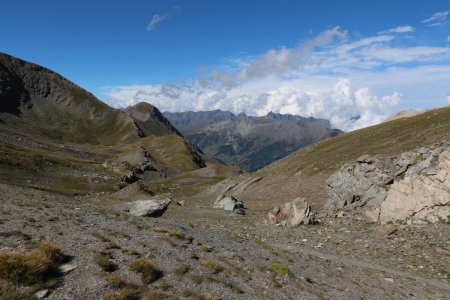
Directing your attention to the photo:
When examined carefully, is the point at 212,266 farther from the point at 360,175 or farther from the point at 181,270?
the point at 360,175

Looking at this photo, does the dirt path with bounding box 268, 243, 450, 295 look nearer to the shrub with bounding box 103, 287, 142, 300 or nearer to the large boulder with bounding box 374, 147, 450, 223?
the large boulder with bounding box 374, 147, 450, 223

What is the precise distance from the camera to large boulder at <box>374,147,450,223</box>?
36.9 meters

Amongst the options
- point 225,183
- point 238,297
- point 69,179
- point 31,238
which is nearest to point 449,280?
point 238,297

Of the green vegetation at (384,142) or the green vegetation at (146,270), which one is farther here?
the green vegetation at (384,142)

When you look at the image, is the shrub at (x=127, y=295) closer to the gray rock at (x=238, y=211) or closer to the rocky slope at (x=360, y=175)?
the rocky slope at (x=360, y=175)

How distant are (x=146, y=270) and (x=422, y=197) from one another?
102 ft

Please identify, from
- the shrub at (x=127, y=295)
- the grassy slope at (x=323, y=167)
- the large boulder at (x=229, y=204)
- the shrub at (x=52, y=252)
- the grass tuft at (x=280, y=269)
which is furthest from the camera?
the grassy slope at (x=323, y=167)

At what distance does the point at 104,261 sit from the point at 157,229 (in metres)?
8.81

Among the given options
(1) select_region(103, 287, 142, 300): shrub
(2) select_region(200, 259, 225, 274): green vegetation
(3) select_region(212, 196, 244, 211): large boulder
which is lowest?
(3) select_region(212, 196, 244, 211): large boulder

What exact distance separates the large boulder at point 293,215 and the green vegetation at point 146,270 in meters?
28.2

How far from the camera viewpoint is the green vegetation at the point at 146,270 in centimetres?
1659

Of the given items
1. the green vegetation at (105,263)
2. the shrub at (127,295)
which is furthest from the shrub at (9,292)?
the green vegetation at (105,263)

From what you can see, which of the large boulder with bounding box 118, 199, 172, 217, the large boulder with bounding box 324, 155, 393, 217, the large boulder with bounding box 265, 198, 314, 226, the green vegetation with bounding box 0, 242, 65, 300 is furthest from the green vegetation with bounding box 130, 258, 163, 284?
the large boulder with bounding box 324, 155, 393, 217

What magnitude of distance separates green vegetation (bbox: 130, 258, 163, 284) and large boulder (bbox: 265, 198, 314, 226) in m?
28.2
